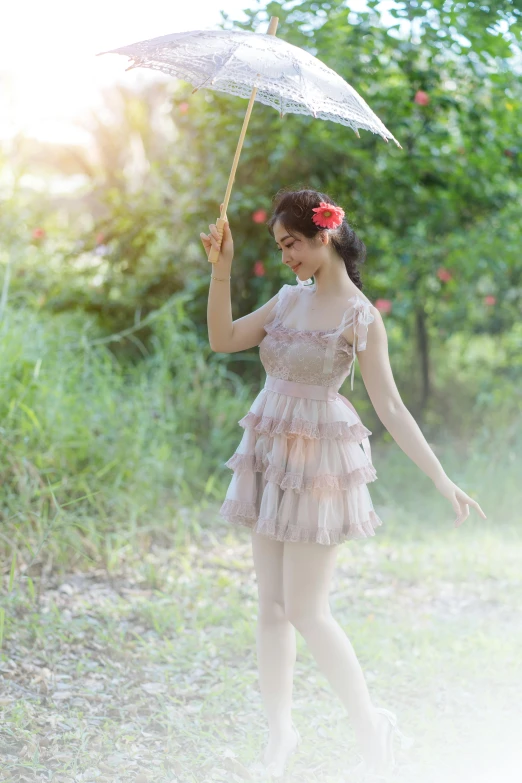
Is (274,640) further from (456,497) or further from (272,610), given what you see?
(456,497)

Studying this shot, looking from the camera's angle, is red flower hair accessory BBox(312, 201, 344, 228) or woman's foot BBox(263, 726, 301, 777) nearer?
red flower hair accessory BBox(312, 201, 344, 228)

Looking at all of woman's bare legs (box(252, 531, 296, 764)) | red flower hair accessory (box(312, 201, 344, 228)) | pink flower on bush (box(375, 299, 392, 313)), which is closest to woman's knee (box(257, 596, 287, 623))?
woman's bare legs (box(252, 531, 296, 764))

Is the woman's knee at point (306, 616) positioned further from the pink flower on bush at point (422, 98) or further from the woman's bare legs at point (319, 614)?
the pink flower on bush at point (422, 98)

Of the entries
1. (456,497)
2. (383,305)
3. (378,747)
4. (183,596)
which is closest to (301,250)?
(456,497)

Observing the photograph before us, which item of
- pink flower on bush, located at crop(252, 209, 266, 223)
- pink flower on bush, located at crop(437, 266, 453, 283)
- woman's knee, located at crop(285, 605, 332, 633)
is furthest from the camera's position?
pink flower on bush, located at crop(437, 266, 453, 283)

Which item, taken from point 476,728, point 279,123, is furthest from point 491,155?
point 476,728

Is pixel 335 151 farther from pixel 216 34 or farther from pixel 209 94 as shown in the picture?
pixel 216 34

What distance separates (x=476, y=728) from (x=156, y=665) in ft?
3.62

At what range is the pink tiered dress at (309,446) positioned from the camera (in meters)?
2.26

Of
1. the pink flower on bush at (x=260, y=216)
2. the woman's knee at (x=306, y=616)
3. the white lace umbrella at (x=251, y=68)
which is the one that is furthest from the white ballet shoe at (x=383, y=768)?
the pink flower on bush at (x=260, y=216)

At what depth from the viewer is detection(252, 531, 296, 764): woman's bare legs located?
7.75 feet

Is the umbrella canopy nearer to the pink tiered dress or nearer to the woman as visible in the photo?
the woman

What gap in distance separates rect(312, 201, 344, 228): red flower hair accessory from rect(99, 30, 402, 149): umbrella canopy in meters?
0.22

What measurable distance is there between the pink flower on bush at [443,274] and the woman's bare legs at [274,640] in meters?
4.05
